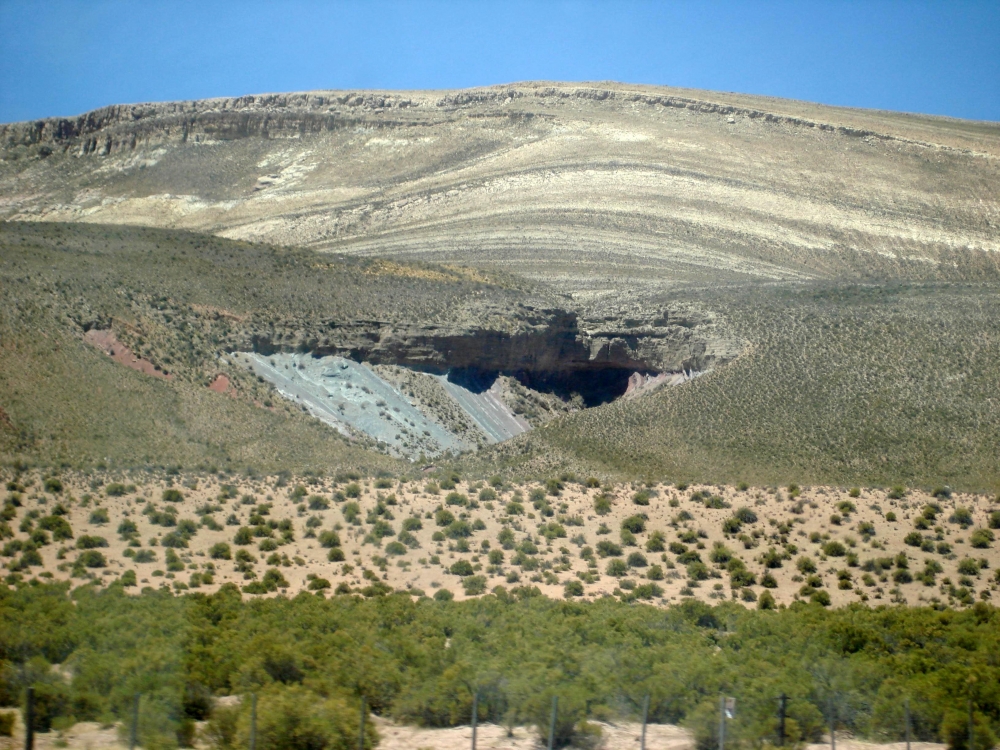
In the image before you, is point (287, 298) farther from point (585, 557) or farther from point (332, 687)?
point (332, 687)

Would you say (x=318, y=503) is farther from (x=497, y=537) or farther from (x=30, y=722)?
(x=30, y=722)

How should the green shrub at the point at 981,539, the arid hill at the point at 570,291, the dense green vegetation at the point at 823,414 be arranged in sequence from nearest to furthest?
the green shrub at the point at 981,539, the dense green vegetation at the point at 823,414, the arid hill at the point at 570,291

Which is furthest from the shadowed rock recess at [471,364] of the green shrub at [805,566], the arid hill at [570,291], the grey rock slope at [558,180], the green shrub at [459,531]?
the green shrub at [805,566]

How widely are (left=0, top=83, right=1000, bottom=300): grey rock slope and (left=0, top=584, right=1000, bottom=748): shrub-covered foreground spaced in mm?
46843

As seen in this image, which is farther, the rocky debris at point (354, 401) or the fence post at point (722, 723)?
the rocky debris at point (354, 401)

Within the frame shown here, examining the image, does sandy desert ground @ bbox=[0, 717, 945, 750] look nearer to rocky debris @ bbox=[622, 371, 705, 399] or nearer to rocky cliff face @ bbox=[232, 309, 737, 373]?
rocky debris @ bbox=[622, 371, 705, 399]

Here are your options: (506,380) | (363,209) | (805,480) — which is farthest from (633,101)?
(805,480)

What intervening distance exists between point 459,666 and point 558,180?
77585 mm

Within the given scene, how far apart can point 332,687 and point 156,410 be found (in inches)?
965

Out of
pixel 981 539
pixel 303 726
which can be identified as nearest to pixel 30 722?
pixel 303 726

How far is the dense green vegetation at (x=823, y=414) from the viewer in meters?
40.6

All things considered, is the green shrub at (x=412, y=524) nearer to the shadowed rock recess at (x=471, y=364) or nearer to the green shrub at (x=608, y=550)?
the green shrub at (x=608, y=550)

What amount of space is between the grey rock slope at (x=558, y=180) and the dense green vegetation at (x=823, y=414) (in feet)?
60.2

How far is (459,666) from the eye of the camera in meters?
18.2
